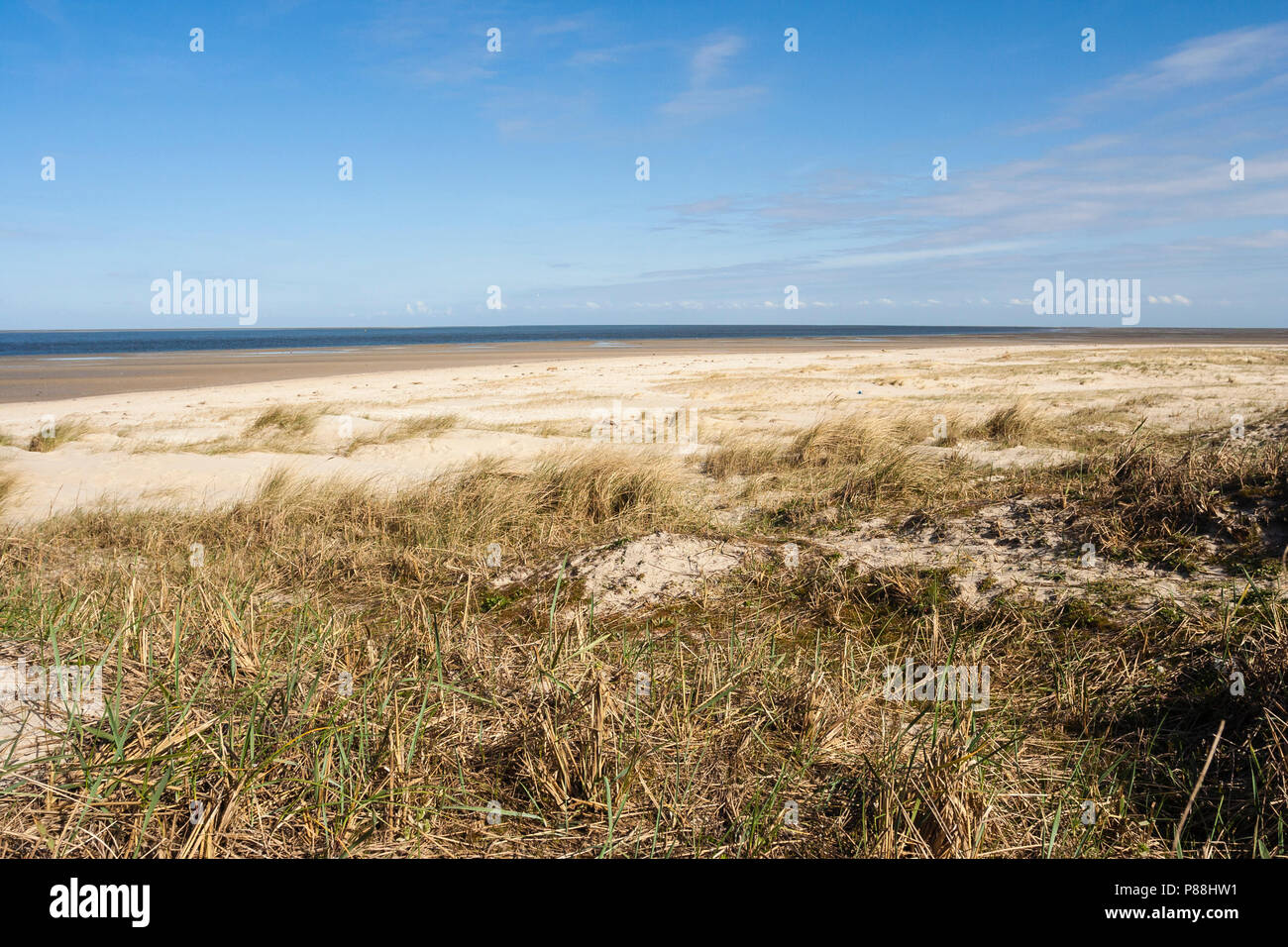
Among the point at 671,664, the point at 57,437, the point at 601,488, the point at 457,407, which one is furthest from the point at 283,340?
the point at 671,664

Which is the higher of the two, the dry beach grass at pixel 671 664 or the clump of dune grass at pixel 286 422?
the clump of dune grass at pixel 286 422

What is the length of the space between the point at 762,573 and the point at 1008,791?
2.25m

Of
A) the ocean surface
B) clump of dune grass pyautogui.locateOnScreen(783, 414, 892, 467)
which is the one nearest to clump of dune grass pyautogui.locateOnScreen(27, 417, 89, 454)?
clump of dune grass pyautogui.locateOnScreen(783, 414, 892, 467)

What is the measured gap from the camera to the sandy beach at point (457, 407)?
27.1ft

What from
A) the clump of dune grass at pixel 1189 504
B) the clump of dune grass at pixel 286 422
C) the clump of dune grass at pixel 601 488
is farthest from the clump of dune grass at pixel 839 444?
the clump of dune grass at pixel 286 422

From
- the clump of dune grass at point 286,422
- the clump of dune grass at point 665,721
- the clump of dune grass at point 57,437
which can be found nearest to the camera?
the clump of dune grass at point 665,721

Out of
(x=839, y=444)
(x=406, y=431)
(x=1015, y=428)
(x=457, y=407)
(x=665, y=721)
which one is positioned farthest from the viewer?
(x=457, y=407)

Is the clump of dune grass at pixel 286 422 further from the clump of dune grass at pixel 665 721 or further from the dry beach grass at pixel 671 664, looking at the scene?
Answer: the clump of dune grass at pixel 665 721

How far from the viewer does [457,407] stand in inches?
615

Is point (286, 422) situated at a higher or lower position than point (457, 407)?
lower

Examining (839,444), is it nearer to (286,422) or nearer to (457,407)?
(286,422)

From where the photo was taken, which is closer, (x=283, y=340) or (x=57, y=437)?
(x=57, y=437)

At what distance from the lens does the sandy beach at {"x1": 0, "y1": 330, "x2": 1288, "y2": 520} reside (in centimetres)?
825
